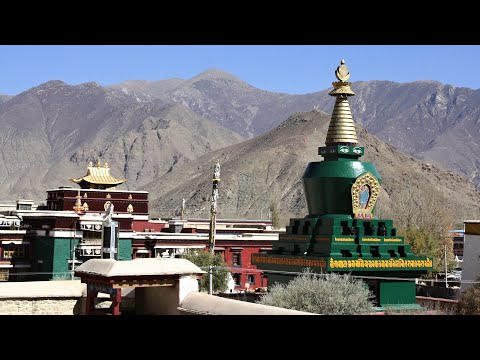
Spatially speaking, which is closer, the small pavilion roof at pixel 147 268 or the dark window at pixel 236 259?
the small pavilion roof at pixel 147 268

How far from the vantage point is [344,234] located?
30906 millimetres

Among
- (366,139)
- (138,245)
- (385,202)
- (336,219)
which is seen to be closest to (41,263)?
(138,245)

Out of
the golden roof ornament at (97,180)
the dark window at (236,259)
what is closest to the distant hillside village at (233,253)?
the dark window at (236,259)

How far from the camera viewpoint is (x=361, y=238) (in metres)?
30.6

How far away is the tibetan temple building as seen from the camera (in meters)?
29.9

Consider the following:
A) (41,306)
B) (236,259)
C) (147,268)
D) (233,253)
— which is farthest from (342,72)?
(236,259)

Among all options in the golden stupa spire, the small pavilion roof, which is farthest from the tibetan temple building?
the small pavilion roof

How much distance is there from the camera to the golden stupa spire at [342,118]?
33.4m

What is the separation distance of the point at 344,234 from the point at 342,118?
219 inches

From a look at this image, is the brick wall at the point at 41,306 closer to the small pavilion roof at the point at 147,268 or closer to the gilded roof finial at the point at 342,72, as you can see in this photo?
the small pavilion roof at the point at 147,268
